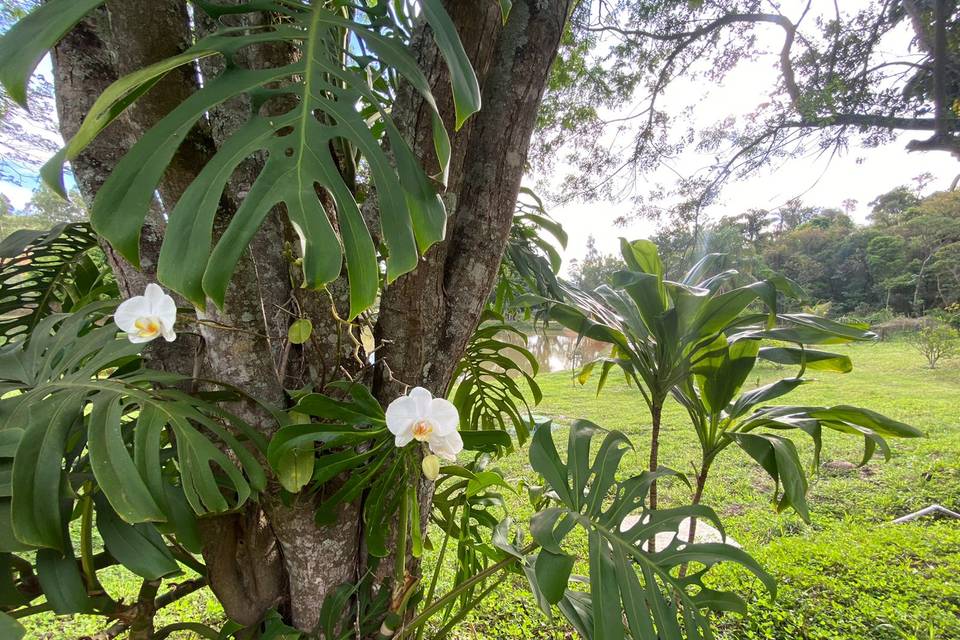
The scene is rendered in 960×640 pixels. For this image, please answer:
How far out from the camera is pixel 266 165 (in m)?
0.34

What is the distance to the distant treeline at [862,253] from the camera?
8.35 meters

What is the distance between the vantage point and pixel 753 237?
11.7 metres

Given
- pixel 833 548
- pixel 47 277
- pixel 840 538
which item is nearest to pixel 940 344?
pixel 840 538

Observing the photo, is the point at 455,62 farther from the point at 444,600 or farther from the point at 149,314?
the point at 444,600

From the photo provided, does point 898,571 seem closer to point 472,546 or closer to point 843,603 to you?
point 843,603

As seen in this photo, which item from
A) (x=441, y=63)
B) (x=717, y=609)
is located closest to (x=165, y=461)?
(x=441, y=63)

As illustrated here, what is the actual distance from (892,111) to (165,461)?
454 cm

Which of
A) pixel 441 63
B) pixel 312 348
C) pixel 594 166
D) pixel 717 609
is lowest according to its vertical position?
pixel 717 609

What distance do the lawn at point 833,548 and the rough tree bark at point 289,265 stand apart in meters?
0.70

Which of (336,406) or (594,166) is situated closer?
(336,406)

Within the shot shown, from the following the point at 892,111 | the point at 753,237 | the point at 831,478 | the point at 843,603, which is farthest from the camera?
the point at 753,237

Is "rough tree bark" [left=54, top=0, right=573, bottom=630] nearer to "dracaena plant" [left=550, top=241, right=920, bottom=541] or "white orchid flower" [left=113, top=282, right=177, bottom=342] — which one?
"white orchid flower" [left=113, top=282, right=177, bottom=342]

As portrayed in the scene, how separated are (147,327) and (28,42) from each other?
0.78ft

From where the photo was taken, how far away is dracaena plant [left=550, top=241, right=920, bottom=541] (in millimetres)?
737
